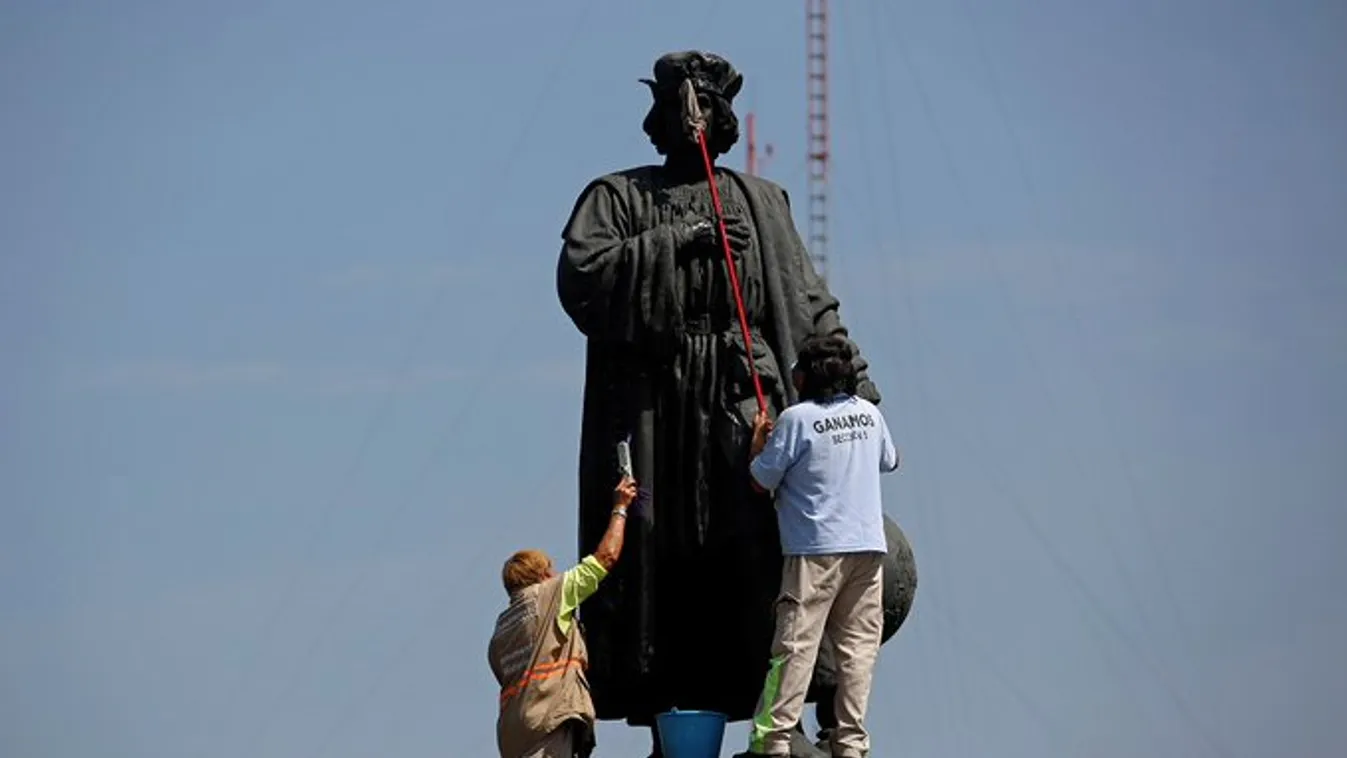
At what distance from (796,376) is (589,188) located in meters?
1.87

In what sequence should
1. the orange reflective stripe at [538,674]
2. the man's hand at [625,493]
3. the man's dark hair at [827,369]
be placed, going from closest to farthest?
the orange reflective stripe at [538,674], the man's dark hair at [827,369], the man's hand at [625,493]

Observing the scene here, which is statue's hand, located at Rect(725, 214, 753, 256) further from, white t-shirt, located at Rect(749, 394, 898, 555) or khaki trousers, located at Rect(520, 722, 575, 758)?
khaki trousers, located at Rect(520, 722, 575, 758)

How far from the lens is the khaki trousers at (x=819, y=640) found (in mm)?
16562

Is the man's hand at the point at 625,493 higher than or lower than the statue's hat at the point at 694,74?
lower

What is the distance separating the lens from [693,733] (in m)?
16.7

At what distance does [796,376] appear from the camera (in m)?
17.0

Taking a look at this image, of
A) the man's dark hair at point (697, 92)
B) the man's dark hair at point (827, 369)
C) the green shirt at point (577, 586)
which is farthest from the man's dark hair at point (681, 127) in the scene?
the green shirt at point (577, 586)

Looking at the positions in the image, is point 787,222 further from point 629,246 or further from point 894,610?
point 894,610

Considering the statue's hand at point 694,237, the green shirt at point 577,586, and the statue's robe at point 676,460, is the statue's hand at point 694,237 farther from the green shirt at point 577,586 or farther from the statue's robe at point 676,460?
the green shirt at point 577,586

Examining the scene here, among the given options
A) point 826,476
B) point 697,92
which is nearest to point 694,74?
point 697,92

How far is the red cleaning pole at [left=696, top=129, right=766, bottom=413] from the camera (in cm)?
1762

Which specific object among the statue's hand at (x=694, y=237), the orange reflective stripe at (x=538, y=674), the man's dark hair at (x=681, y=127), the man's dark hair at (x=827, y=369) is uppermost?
the man's dark hair at (x=681, y=127)

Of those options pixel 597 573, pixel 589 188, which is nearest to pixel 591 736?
pixel 597 573

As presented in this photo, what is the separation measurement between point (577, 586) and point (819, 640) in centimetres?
126
